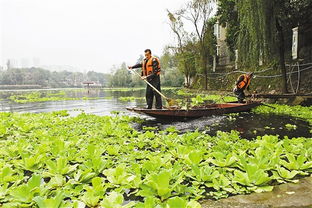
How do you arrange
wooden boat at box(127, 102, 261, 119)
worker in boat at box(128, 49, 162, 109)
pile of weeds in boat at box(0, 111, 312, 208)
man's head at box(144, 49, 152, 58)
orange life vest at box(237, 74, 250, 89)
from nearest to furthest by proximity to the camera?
pile of weeds in boat at box(0, 111, 312, 208) → wooden boat at box(127, 102, 261, 119) → man's head at box(144, 49, 152, 58) → worker in boat at box(128, 49, 162, 109) → orange life vest at box(237, 74, 250, 89)

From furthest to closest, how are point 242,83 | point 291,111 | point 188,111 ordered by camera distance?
point 242,83
point 291,111
point 188,111

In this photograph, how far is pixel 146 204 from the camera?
6.20 feet

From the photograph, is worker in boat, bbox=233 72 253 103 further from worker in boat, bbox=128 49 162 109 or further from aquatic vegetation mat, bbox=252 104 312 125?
worker in boat, bbox=128 49 162 109

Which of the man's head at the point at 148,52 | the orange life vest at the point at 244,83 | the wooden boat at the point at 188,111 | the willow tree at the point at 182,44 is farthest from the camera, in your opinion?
the willow tree at the point at 182,44

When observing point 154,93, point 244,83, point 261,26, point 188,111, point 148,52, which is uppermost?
point 261,26

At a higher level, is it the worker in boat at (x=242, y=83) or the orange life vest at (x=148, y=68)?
the orange life vest at (x=148, y=68)

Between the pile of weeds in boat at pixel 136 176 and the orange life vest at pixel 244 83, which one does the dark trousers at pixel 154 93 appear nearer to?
the orange life vest at pixel 244 83

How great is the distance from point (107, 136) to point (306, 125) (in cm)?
527

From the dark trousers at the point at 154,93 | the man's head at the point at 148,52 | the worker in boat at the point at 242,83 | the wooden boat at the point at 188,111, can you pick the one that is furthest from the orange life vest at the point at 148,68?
the worker in boat at the point at 242,83

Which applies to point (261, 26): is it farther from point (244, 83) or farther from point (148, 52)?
point (148, 52)

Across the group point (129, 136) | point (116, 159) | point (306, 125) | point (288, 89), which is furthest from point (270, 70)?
point (116, 159)

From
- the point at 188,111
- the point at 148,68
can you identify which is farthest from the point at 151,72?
the point at 188,111

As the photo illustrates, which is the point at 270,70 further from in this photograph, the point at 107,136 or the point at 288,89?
the point at 107,136

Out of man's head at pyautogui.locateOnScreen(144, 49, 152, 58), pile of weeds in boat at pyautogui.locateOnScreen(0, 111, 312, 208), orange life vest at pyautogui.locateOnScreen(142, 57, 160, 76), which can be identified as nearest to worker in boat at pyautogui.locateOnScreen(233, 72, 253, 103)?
orange life vest at pyautogui.locateOnScreen(142, 57, 160, 76)
